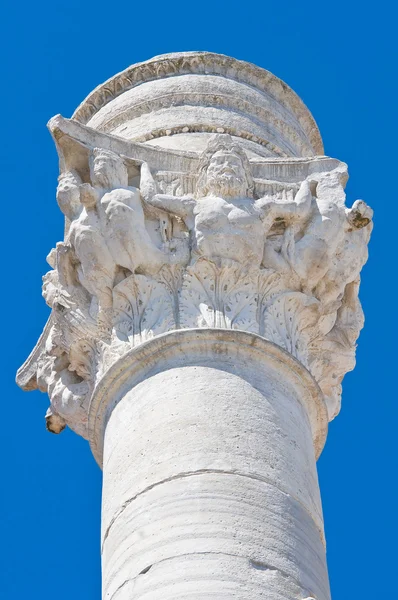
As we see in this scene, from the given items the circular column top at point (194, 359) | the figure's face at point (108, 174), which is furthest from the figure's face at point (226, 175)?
the circular column top at point (194, 359)

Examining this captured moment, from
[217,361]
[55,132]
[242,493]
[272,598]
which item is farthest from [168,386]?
[55,132]

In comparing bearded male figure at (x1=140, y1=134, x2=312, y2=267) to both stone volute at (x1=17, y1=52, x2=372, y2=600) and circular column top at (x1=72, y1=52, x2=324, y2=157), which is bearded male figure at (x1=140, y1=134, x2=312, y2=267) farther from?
circular column top at (x1=72, y1=52, x2=324, y2=157)

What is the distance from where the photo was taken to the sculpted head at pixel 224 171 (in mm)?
11102

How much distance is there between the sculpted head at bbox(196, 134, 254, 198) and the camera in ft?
36.4

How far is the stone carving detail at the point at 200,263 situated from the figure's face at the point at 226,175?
11 mm

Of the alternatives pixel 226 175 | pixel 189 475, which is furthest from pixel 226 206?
pixel 189 475

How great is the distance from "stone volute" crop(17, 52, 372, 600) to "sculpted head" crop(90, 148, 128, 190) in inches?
0.5

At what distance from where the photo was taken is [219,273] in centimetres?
1062

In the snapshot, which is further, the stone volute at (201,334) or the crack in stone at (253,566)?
the stone volute at (201,334)

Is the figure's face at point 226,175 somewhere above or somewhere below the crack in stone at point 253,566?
above

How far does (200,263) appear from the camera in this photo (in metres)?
10.6

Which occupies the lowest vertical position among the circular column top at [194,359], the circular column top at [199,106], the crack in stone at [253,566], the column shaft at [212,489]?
the crack in stone at [253,566]

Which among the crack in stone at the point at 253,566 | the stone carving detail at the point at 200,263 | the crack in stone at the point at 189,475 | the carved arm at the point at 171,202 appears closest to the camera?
the crack in stone at the point at 253,566

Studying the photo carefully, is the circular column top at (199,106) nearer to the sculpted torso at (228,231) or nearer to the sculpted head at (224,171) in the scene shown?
the sculpted head at (224,171)
